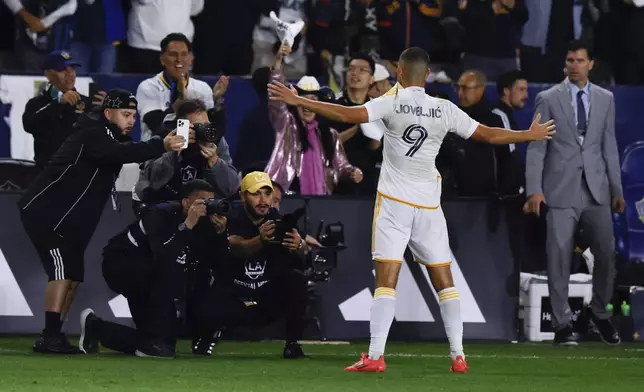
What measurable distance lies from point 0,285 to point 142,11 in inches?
121

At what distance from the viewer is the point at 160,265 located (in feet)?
33.6

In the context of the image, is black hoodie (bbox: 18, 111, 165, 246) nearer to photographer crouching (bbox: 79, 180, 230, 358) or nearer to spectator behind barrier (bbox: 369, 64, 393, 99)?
photographer crouching (bbox: 79, 180, 230, 358)

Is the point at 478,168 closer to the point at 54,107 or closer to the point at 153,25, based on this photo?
the point at 153,25

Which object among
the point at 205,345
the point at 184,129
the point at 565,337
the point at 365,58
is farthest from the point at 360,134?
the point at 205,345

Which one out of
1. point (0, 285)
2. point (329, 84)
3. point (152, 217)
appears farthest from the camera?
point (329, 84)

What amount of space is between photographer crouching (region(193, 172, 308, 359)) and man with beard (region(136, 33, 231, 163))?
1.85 metres

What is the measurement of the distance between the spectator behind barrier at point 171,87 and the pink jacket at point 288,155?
54cm

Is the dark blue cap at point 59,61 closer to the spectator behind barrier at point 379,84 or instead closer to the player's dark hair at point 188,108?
the player's dark hair at point 188,108

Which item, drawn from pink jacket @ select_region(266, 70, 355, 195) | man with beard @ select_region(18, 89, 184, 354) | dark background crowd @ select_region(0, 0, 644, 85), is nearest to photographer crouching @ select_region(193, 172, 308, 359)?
man with beard @ select_region(18, 89, 184, 354)

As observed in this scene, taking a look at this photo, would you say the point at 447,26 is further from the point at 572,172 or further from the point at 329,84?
the point at 572,172

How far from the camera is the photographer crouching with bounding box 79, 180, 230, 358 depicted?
1019 centimetres

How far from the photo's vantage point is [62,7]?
1327 centimetres

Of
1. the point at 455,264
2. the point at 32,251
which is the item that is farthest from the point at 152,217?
the point at 455,264

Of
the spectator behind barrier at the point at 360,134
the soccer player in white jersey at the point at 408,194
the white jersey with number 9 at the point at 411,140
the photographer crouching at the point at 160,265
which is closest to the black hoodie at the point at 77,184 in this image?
the photographer crouching at the point at 160,265
